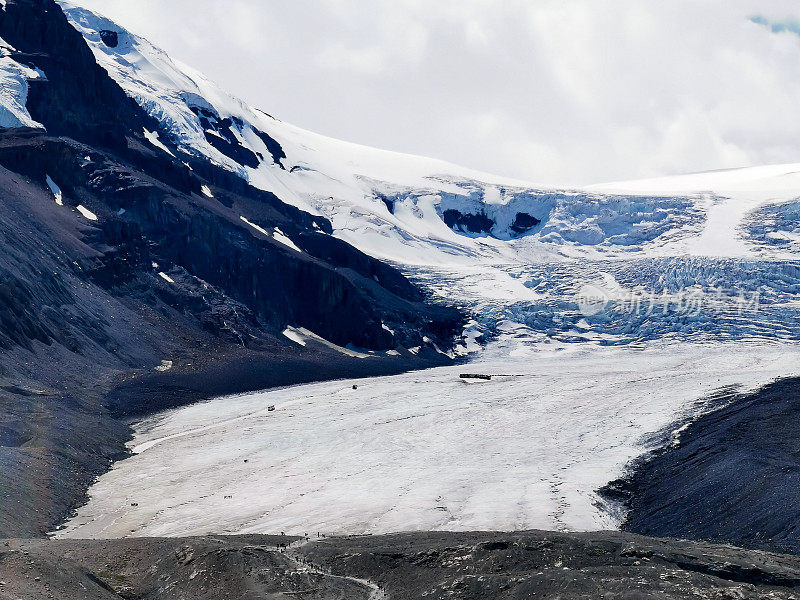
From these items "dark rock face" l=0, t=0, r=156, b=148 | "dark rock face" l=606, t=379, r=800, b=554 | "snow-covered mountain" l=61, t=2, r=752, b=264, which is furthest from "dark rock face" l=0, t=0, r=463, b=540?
"dark rock face" l=606, t=379, r=800, b=554

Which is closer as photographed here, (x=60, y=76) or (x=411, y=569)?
(x=411, y=569)

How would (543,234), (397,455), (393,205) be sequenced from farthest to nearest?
1. (393,205)
2. (543,234)
3. (397,455)

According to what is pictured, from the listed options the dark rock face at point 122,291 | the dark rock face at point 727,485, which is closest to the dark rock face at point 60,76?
the dark rock face at point 122,291

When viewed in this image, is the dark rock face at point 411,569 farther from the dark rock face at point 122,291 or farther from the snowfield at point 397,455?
the dark rock face at point 122,291

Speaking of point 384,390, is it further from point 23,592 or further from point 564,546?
point 23,592

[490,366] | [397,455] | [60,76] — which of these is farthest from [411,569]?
[60,76]

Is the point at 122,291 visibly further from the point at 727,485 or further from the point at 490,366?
the point at 727,485
